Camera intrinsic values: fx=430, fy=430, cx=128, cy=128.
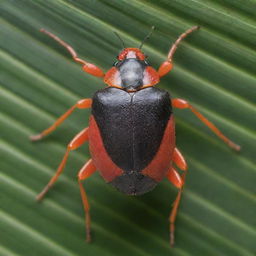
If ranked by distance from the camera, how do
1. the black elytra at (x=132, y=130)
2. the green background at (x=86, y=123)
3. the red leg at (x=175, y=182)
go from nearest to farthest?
the black elytra at (x=132, y=130)
the red leg at (x=175, y=182)
the green background at (x=86, y=123)

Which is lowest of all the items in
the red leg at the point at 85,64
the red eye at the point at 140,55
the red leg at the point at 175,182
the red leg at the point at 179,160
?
the red leg at the point at 175,182

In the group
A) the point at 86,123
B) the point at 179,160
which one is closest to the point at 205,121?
the point at 179,160

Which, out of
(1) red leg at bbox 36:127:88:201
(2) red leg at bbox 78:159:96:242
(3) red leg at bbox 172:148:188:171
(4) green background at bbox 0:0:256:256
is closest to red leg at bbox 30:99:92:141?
(4) green background at bbox 0:0:256:256

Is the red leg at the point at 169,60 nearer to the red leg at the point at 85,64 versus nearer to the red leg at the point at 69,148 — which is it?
the red leg at the point at 85,64

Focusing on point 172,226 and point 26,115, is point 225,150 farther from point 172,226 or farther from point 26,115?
point 26,115

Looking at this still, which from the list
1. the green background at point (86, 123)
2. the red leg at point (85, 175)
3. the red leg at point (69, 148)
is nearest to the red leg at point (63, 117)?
the green background at point (86, 123)

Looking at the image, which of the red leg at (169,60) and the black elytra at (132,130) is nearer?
the black elytra at (132,130)

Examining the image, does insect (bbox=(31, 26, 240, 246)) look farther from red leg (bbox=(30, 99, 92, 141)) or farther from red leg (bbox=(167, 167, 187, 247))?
red leg (bbox=(30, 99, 92, 141))
